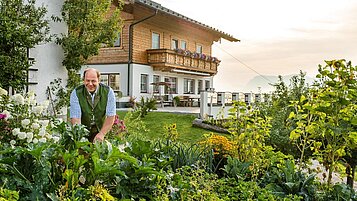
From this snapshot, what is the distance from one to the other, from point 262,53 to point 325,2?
6.64 ft

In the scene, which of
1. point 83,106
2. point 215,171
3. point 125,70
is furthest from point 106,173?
point 125,70

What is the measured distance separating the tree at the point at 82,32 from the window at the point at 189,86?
16924 mm

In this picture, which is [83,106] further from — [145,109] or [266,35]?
[145,109]

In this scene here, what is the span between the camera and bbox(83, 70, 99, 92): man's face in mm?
4734

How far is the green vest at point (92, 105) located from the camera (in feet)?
15.7

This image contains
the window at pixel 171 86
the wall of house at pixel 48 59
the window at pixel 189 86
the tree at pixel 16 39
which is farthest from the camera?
the window at pixel 189 86

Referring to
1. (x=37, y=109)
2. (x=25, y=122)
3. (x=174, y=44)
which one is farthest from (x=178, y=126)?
(x=174, y=44)

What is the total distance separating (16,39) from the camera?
388 inches

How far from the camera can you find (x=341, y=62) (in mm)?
4605

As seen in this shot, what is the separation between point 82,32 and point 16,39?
332cm

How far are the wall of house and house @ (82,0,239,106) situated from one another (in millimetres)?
9279

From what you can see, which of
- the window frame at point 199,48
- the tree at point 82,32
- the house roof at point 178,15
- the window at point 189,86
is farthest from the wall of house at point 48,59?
the window frame at point 199,48

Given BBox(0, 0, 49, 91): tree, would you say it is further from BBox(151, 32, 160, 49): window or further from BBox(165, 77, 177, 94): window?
BBox(165, 77, 177, 94): window

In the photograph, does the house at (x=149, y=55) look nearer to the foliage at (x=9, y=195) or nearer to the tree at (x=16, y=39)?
the tree at (x=16, y=39)
